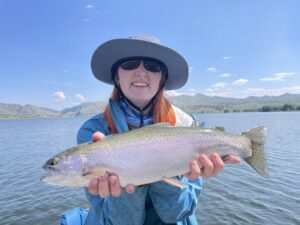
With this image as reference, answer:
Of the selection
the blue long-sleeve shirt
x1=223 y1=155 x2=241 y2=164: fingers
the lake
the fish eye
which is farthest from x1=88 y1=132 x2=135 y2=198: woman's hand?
the lake

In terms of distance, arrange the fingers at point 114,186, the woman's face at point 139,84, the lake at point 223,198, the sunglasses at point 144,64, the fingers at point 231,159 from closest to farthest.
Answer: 1. the fingers at point 114,186
2. the fingers at point 231,159
3. the woman's face at point 139,84
4. the sunglasses at point 144,64
5. the lake at point 223,198

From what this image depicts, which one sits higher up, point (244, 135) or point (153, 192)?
point (244, 135)

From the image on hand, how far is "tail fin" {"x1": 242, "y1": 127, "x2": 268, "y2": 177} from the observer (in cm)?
407

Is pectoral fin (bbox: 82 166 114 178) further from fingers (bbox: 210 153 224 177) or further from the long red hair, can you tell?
fingers (bbox: 210 153 224 177)

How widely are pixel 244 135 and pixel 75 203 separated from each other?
11310 mm

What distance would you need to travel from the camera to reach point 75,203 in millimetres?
13500

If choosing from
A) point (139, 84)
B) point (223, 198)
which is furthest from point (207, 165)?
point (223, 198)

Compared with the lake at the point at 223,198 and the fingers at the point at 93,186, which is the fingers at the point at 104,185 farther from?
the lake at the point at 223,198

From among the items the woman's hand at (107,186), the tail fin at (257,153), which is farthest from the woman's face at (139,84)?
the tail fin at (257,153)

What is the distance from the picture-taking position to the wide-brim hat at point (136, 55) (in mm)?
4305

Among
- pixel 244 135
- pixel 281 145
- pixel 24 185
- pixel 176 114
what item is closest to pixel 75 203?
pixel 24 185

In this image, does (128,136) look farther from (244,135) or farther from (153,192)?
Answer: (244,135)

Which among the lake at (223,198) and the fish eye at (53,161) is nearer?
the fish eye at (53,161)

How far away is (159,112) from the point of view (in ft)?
14.6
